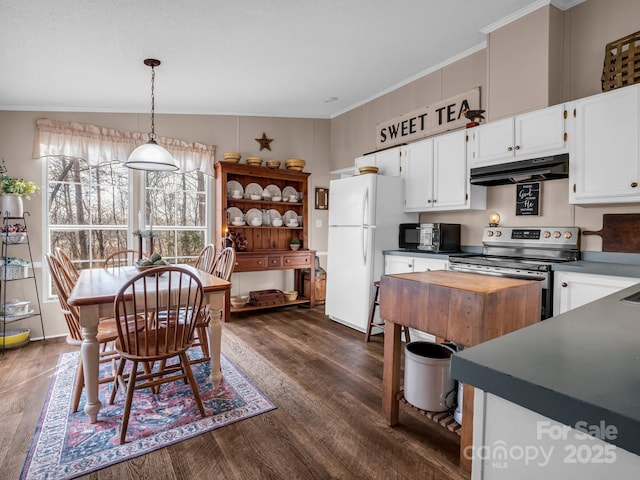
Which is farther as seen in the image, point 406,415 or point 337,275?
point 337,275

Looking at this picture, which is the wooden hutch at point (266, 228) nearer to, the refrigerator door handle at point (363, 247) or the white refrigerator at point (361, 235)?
the white refrigerator at point (361, 235)

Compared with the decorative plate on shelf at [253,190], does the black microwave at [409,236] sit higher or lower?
lower

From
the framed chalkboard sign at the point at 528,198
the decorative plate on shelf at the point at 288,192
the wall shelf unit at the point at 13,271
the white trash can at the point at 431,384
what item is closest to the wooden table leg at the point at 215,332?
the white trash can at the point at 431,384

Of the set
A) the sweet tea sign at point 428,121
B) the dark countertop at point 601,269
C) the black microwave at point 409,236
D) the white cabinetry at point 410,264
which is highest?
the sweet tea sign at point 428,121

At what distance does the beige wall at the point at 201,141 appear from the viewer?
12.0ft

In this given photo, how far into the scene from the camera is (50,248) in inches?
Result: 149

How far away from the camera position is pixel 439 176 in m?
3.57

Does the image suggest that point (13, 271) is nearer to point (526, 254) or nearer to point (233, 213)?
point (233, 213)

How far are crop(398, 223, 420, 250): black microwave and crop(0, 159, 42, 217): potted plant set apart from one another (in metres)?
3.87

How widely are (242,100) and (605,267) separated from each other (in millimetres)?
3923

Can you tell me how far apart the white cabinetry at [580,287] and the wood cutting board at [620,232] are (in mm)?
505

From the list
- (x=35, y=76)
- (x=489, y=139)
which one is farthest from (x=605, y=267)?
(x=35, y=76)

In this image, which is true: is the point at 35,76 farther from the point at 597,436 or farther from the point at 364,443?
→ the point at 597,436

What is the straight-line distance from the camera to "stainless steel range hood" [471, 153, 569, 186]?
2617 mm
